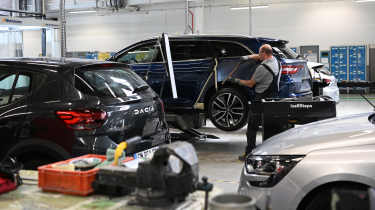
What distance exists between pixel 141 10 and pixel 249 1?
606 centimetres

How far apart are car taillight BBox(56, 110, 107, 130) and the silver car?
1.39 m

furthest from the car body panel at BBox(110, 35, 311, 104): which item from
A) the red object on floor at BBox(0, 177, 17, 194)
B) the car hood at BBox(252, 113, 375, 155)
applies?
the red object on floor at BBox(0, 177, 17, 194)

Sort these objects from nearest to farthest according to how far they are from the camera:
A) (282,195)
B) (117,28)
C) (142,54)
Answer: (282,195), (142,54), (117,28)

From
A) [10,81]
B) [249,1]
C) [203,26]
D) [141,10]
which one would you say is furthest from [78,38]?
[10,81]

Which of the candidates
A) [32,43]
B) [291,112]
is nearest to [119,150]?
[291,112]

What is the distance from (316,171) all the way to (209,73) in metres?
5.06

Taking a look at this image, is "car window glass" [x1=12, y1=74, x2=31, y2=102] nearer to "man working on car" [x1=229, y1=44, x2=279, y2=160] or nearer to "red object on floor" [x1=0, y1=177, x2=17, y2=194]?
"red object on floor" [x1=0, y1=177, x2=17, y2=194]

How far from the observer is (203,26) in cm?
2128

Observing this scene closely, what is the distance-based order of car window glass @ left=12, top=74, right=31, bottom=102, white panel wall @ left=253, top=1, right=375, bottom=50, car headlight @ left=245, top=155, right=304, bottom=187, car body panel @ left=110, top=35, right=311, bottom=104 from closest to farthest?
car headlight @ left=245, top=155, right=304, bottom=187, car window glass @ left=12, top=74, right=31, bottom=102, car body panel @ left=110, top=35, right=311, bottom=104, white panel wall @ left=253, top=1, right=375, bottom=50

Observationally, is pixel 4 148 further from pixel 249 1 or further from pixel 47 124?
pixel 249 1

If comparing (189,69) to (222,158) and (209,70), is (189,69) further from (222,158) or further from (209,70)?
(222,158)

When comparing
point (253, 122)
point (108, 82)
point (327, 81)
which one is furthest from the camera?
point (327, 81)

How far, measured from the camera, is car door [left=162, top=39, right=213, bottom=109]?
26.7 ft

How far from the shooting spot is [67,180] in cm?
218
